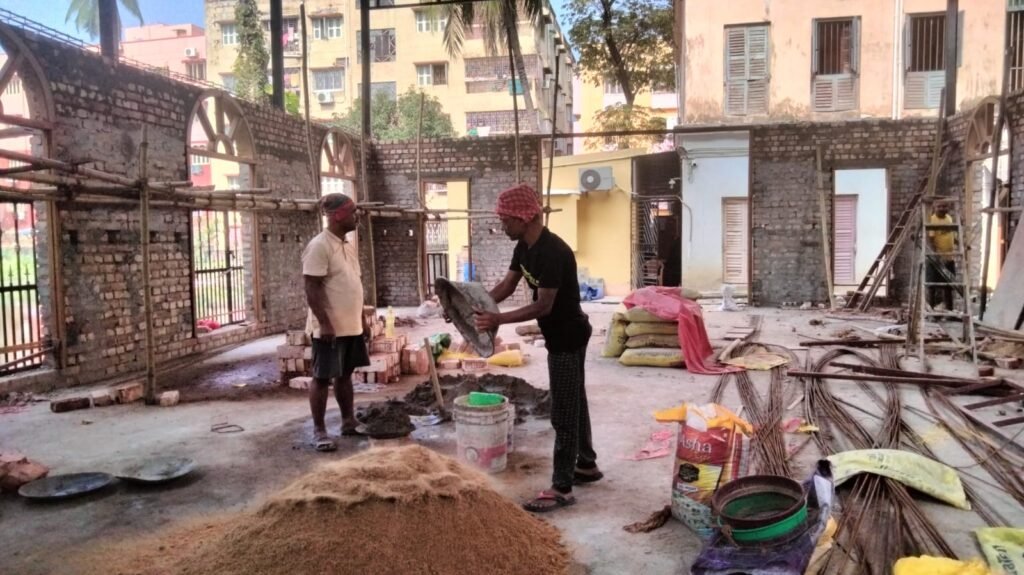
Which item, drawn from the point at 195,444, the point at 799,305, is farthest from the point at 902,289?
the point at 195,444

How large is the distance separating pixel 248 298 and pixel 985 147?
38.5 feet

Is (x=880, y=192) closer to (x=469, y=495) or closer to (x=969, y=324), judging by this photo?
(x=969, y=324)

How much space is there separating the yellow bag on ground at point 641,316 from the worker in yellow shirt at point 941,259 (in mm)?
4172

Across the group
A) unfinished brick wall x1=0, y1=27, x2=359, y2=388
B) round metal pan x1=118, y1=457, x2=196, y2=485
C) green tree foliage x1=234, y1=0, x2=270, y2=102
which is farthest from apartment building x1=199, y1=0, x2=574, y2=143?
round metal pan x1=118, y1=457, x2=196, y2=485

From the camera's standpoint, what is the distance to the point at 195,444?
5023 mm

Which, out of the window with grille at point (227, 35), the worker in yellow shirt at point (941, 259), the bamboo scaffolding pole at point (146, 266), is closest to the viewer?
the bamboo scaffolding pole at point (146, 266)

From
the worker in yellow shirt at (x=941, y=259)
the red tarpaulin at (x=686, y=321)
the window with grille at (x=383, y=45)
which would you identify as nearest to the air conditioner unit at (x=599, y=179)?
the worker in yellow shirt at (x=941, y=259)

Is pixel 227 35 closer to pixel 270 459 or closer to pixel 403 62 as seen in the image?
pixel 403 62

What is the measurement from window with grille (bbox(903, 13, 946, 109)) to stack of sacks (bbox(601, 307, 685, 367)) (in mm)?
9070

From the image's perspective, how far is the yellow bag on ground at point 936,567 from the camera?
2641mm

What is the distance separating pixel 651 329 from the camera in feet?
26.6

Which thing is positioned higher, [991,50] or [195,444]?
[991,50]

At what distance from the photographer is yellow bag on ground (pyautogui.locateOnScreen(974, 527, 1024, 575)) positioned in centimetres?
Result: 286

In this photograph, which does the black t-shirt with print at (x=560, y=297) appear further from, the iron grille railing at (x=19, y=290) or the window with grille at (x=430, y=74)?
the window with grille at (x=430, y=74)
